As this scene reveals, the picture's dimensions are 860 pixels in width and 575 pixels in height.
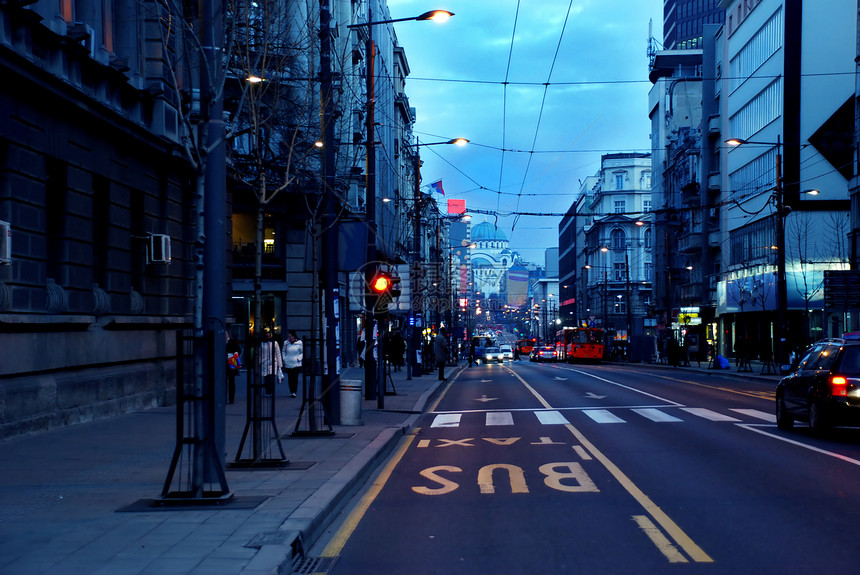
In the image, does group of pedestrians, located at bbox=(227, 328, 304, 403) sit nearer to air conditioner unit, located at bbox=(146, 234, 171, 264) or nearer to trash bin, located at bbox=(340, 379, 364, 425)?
air conditioner unit, located at bbox=(146, 234, 171, 264)

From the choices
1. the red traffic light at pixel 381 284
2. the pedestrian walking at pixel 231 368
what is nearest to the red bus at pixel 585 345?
the pedestrian walking at pixel 231 368

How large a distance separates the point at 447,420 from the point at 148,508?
11.9 meters

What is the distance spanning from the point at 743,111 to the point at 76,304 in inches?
2052

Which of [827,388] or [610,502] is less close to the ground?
[827,388]

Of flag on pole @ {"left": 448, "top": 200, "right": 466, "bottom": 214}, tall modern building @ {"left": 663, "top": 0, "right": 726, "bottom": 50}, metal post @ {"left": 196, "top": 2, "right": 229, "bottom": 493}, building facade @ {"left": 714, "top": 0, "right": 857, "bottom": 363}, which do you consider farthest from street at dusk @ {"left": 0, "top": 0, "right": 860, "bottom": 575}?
tall modern building @ {"left": 663, "top": 0, "right": 726, "bottom": 50}

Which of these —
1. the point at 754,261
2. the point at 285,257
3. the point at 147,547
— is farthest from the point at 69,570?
the point at 754,261

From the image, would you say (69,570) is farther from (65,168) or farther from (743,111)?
(743,111)

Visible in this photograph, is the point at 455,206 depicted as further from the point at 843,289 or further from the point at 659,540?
the point at 659,540

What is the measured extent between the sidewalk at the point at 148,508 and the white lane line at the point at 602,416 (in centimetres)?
495

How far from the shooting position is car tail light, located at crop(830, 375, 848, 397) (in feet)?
49.0

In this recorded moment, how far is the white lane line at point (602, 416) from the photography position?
19269mm

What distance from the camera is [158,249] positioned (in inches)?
846

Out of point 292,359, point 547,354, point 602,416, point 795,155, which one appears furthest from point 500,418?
point 547,354

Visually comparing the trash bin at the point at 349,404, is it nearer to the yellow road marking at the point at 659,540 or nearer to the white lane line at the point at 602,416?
the white lane line at the point at 602,416
